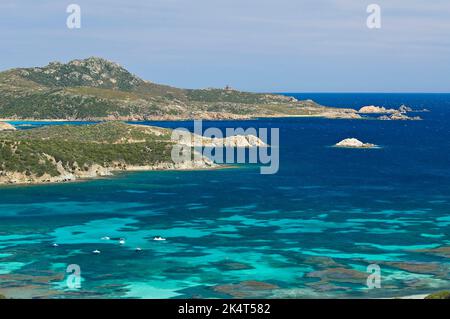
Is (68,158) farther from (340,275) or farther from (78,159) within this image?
(340,275)

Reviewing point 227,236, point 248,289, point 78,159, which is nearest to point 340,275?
point 248,289

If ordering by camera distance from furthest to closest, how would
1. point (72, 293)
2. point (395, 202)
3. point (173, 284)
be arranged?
point (395, 202) < point (173, 284) < point (72, 293)

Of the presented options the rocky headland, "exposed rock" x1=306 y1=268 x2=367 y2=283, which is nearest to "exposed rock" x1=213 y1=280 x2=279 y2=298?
"exposed rock" x1=306 y1=268 x2=367 y2=283

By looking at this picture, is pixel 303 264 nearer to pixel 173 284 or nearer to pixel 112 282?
pixel 173 284

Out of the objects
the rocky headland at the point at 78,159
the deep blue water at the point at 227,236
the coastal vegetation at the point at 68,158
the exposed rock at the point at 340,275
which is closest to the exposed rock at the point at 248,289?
the deep blue water at the point at 227,236

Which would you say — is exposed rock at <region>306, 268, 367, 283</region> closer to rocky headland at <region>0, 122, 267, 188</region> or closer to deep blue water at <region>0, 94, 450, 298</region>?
deep blue water at <region>0, 94, 450, 298</region>

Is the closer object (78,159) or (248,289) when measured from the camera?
(248,289)
